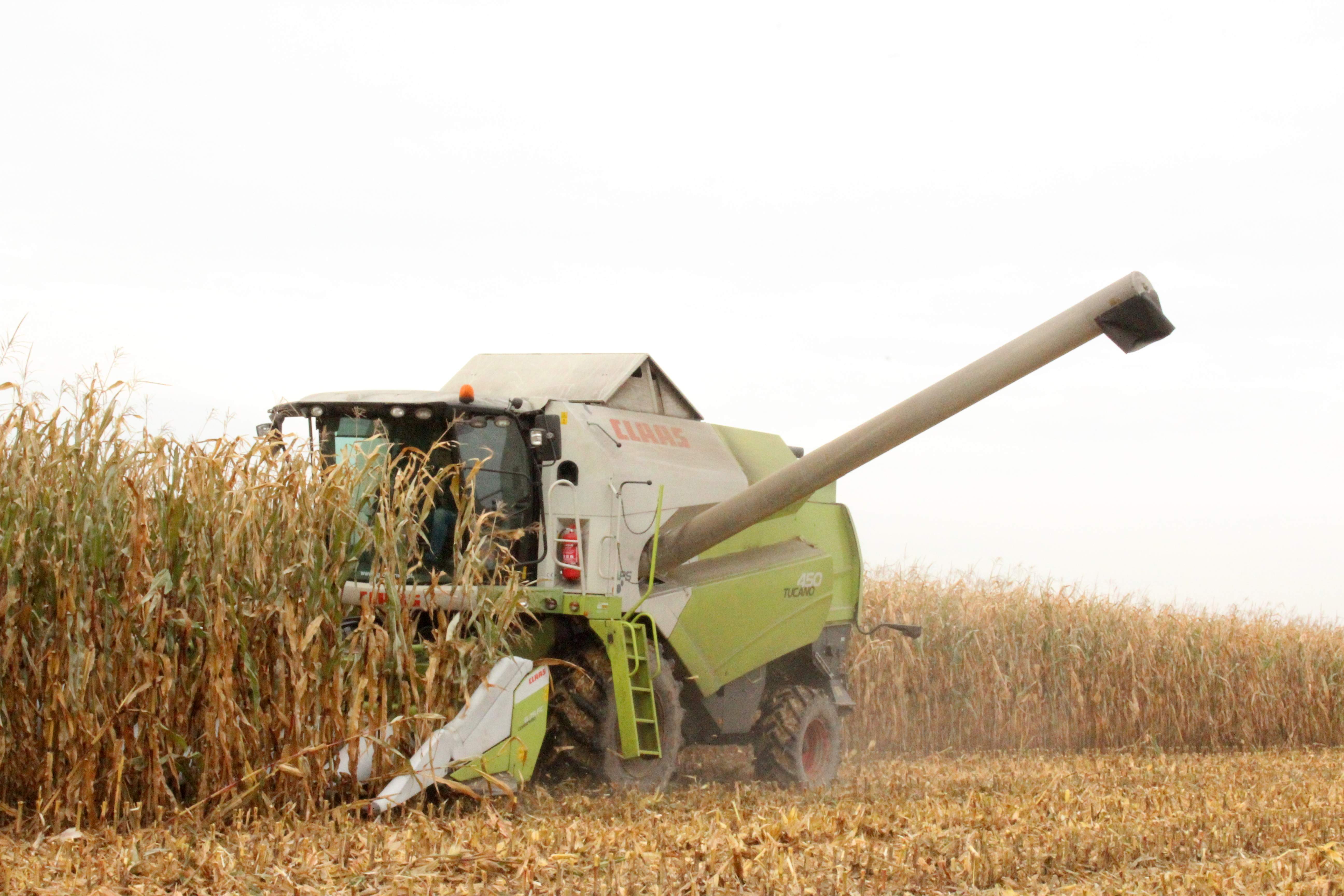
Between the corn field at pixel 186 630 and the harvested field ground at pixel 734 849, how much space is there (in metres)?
0.26

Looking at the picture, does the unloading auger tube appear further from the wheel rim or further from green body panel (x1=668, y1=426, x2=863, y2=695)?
the wheel rim

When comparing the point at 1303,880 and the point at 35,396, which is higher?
the point at 35,396

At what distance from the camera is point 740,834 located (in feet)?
16.6

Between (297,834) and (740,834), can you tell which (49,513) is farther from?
(740,834)

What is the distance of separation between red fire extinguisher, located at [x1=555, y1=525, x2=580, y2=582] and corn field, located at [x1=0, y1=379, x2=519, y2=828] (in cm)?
95

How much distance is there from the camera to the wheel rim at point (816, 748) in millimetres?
8539

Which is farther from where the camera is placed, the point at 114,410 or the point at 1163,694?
the point at 1163,694

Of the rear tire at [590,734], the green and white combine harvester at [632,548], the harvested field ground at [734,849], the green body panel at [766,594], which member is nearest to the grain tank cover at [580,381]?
the green and white combine harvester at [632,548]

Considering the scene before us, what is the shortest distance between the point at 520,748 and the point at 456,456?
152 centimetres

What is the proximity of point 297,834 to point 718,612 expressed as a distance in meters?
3.18

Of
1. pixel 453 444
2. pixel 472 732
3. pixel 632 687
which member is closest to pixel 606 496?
pixel 453 444

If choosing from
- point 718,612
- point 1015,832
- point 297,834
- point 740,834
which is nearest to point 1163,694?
point 718,612

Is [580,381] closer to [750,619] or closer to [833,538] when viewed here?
[750,619]

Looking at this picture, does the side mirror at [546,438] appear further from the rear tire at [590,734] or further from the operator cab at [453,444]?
the rear tire at [590,734]
